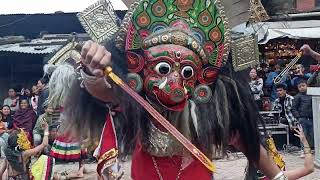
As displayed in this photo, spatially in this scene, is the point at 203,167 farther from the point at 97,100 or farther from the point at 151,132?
the point at 97,100

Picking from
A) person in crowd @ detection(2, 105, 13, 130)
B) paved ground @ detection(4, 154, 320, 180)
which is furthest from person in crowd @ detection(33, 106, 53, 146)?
person in crowd @ detection(2, 105, 13, 130)

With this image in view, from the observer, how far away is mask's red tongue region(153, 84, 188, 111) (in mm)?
1990

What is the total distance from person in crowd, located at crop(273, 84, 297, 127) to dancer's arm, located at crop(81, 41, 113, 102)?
6775mm

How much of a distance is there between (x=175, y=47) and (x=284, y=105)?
6827mm

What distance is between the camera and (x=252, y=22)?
2703 mm

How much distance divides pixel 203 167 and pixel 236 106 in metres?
0.30

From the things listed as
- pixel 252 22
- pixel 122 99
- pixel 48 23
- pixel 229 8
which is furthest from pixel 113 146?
pixel 48 23

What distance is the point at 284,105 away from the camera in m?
8.59

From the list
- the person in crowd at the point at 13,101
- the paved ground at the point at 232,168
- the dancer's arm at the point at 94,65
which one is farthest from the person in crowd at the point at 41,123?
the dancer's arm at the point at 94,65

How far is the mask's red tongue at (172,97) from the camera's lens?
6.53ft

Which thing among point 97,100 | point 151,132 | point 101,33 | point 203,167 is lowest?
point 203,167

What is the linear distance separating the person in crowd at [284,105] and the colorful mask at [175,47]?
6.47 metres

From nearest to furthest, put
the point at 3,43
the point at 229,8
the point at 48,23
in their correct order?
the point at 229,8 → the point at 3,43 → the point at 48,23

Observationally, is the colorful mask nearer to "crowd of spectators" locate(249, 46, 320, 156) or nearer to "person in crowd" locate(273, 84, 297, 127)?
"crowd of spectators" locate(249, 46, 320, 156)
